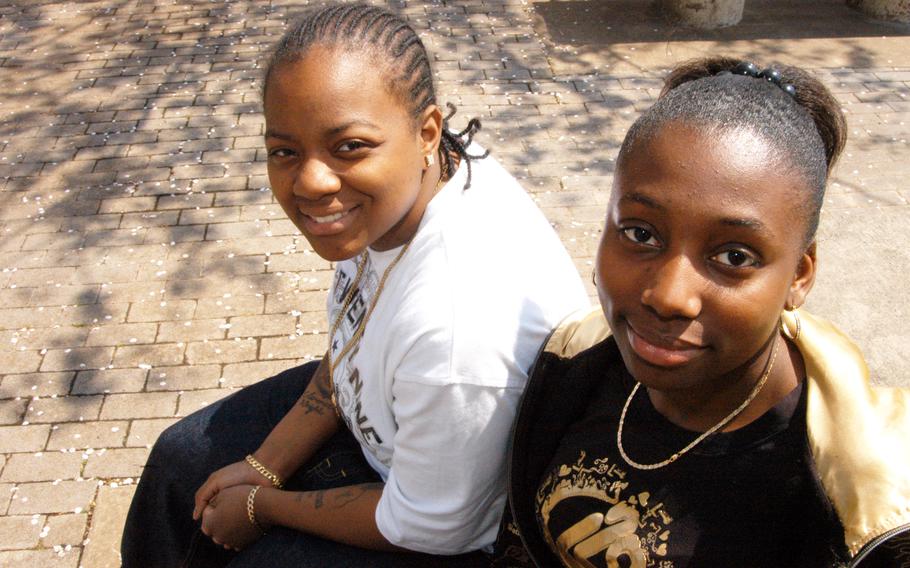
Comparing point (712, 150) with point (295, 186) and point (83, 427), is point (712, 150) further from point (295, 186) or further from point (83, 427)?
point (83, 427)

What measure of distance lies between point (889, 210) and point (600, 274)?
3.79m

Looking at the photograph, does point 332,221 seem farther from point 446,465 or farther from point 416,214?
point 446,465

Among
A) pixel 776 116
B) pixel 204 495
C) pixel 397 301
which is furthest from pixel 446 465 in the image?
pixel 776 116

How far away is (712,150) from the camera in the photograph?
134 cm

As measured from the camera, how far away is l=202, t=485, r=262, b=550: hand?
2139mm

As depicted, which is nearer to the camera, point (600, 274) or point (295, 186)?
point (600, 274)

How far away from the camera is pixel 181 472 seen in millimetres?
2338

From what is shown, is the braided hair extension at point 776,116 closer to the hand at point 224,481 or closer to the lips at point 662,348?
the lips at point 662,348

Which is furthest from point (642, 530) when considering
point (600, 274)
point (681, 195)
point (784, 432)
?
point (681, 195)

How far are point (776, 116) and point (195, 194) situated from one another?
4088 millimetres

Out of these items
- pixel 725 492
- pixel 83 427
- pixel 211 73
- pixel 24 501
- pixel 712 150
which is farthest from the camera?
pixel 211 73

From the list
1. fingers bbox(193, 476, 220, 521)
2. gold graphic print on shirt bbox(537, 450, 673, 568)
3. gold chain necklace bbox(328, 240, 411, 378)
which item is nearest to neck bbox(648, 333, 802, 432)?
gold graphic print on shirt bbox(537, 450, 673, 568)

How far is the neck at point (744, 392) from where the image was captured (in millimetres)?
1542

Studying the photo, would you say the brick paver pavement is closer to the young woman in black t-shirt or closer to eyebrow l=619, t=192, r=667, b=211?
the young woman in black t-shirt
